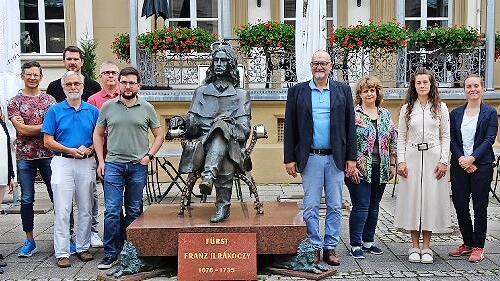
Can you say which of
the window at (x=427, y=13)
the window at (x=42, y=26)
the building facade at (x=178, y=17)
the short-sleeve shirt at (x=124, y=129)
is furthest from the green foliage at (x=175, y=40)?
the short-sleeve shirt at (x=124, y=129)

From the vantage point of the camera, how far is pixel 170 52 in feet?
37.5

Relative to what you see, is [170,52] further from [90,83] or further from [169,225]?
[169,225]

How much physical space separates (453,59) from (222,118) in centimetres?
680

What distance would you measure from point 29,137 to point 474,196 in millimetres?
4291

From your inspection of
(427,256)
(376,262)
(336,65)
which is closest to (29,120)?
(376,262)

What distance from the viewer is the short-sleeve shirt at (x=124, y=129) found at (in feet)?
19.8

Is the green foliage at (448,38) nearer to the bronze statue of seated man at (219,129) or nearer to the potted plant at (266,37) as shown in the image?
the potted plant at (266,37)

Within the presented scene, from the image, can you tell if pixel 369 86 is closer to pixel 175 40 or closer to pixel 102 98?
pixel 102 98

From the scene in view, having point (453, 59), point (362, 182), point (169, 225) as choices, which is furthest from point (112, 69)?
point (453, 59)

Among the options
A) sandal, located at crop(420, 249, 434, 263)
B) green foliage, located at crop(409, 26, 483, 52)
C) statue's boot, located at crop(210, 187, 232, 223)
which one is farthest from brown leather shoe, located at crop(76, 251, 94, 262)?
green foliage, located at crop(409, 26, 483, 52)

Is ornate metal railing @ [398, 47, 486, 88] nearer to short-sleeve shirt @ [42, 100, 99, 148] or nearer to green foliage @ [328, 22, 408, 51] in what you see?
green foliage @ [328, 22, 408, 51]

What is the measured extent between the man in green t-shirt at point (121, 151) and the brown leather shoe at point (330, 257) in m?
1.80

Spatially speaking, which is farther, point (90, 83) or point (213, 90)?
point (90, 83)

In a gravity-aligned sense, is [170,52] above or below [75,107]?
above
